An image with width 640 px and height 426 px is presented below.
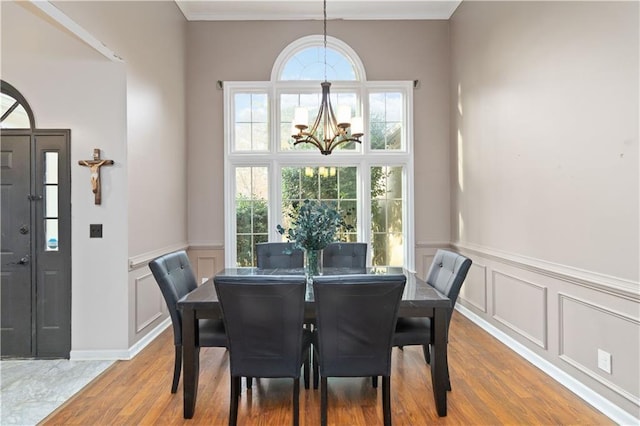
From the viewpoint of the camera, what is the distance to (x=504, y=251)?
3443mm

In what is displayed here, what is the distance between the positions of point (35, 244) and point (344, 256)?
2779 mm

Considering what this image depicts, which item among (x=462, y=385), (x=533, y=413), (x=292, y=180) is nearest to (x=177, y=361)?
(x=462, y=385)

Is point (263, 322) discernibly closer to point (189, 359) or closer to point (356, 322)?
point (356, 322)

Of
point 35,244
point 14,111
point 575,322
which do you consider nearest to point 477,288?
point 575,322

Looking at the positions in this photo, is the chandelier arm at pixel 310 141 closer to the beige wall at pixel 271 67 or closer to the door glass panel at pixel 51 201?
the beige wall at pixel 271 67

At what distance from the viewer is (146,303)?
11.5ft

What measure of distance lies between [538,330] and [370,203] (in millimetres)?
2472

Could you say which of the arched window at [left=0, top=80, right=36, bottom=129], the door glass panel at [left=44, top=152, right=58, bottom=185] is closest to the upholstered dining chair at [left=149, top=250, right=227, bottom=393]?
the door glass panel at [left=44, top=152, right=58, bottom=185]

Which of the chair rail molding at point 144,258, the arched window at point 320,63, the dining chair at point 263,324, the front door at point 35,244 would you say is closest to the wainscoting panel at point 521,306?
the dining chair at point 263,324

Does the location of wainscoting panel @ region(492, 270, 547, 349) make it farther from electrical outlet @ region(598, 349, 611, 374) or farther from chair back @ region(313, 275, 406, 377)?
chair back @ region(313, 275, 406, 377)

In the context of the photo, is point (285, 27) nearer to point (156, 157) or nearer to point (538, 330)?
point (156, 157)

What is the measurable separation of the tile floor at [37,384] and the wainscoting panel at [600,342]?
363 centimetres

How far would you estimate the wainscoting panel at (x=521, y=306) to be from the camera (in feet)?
9.51

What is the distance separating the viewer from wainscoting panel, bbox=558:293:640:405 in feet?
6.89
